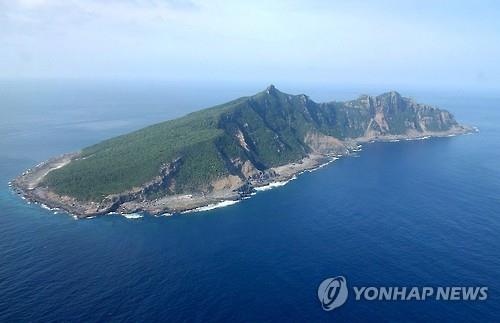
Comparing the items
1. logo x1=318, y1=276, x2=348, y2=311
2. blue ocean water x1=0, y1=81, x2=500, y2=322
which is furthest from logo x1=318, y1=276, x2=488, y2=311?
blue ocean water x1=0, y1=81, x2=500, y2=322

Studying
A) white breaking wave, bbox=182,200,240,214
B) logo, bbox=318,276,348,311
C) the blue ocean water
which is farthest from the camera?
white breaking wave, bbox=182,200,240,214

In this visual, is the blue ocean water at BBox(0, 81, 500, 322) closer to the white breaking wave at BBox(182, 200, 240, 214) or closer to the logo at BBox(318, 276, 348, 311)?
the logo at BBox(318, 276, 348, 311)

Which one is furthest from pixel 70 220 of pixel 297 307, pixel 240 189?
pixel 297 307

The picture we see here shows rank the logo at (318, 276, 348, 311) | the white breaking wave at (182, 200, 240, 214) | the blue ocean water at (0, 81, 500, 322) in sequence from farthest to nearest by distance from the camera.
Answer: the white breaking wave at (182, 200, 240, 214)
the logo at (318, 276, 348, 311)
the blue ocean water at (0, 81, 500, 322)

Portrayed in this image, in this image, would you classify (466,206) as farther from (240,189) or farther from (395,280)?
(240,189)

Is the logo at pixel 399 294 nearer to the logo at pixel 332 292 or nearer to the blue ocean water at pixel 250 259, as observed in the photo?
the logo at pixel 332 292

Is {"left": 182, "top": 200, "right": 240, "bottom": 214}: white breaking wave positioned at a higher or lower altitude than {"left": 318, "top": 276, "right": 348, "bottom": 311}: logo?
higher

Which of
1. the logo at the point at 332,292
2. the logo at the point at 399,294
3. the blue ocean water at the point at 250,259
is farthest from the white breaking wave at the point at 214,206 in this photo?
the logo at the point at 399,294

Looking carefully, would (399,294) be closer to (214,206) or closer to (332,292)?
(332,292)

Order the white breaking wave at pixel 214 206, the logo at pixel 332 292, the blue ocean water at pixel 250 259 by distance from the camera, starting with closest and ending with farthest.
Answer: the blue ocean water at pixel 250 259, the logo at pixel 332 292, the white breaking wave at pixel 214 206
